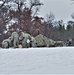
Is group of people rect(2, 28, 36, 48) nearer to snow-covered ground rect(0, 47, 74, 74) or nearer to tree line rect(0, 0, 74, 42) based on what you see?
snow-covered ground rect(0, 47, 74, 74)

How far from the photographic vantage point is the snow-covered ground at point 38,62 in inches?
170

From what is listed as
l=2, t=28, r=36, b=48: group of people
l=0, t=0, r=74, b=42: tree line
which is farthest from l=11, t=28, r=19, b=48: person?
l=0, t=0, r=74, b=42: tree line

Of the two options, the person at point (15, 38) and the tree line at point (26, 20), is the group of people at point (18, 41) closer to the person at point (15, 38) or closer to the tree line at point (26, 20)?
the person at point (15, 38)

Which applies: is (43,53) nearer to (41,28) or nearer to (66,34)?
(41,28)

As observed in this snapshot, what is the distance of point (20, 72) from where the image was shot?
4.41m

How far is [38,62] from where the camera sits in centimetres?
441

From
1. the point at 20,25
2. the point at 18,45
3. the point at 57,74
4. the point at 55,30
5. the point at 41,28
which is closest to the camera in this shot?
the point at 57,74

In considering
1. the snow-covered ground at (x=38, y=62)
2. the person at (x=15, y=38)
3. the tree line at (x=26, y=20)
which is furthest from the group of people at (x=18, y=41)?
the tree line at (x=26, y=20)

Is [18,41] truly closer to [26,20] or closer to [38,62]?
[38,62]

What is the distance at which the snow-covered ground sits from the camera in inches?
170

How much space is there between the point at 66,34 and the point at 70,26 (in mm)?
1671

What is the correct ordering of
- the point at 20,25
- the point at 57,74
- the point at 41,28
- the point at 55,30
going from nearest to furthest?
the point at 57,74 → the point at 20,25 → the point at 41,28 → the point at 55,30

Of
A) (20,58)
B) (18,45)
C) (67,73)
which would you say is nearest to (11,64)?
(20,58)

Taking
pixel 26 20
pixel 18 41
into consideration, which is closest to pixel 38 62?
pixel 18 41
